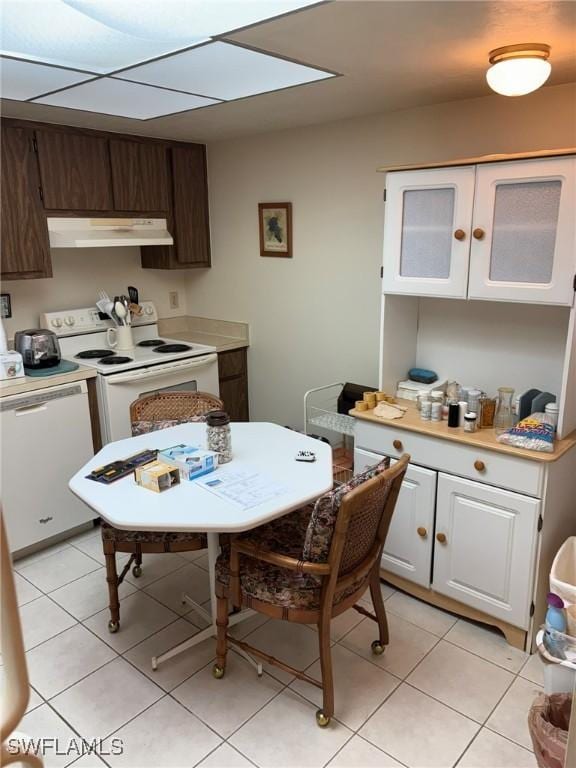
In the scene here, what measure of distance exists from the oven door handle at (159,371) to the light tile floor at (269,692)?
1111mm

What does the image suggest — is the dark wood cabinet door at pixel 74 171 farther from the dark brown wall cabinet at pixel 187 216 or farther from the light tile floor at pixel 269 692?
the light tile floor at pixel 269 692

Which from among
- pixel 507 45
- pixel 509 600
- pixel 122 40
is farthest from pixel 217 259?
pixel 509 600

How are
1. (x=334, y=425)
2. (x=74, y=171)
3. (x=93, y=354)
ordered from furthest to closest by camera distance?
(x=93, y=354), (x=74, y=171), (x=334, y=425)

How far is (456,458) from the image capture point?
2344 millimetres

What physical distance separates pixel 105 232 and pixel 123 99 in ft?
3.17

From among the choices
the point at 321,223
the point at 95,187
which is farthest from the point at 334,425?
the point at 95,187

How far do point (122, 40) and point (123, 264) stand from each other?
222cm

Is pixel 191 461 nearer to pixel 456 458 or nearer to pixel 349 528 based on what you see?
pixel 349 528

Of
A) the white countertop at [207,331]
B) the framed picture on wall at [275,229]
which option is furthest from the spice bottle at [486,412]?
the white countertop at [207,331]

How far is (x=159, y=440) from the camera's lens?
2.43 m

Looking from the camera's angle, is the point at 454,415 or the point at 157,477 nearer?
the point at 157,477

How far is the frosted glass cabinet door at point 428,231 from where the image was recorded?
2.30 metres

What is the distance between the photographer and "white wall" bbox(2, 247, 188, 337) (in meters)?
3.39

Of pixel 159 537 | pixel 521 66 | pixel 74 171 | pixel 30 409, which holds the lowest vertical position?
pixel 159 537
